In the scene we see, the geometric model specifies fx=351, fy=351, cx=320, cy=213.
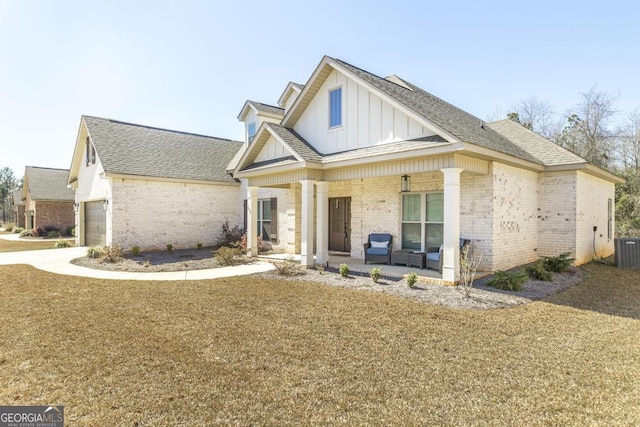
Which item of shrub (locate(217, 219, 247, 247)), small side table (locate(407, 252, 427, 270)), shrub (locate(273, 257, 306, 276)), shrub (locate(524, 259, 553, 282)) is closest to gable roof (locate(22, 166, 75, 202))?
shrub (locate(217, 219, 247, 247))

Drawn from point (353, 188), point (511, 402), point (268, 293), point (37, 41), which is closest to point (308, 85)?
point (353, 188)

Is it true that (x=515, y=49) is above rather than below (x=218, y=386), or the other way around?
above

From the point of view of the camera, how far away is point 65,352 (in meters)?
4.48

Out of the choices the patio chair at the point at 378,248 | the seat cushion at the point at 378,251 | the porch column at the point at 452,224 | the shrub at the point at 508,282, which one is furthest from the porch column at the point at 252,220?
the shrub at the point at 508,282

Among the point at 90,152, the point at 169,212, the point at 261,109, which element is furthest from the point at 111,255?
the point at 261,109

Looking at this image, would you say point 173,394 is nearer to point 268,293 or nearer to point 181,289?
point 268,293

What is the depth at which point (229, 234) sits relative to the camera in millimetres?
17156

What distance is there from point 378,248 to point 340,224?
121 inches

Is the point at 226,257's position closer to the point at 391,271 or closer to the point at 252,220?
the point at 252,220

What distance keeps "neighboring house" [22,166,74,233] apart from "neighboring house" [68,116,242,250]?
40.8 ft

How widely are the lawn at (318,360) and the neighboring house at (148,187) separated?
8.20 metres

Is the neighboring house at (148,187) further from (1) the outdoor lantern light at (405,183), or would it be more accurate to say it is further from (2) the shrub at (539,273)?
(2) the shrub at (539,273)

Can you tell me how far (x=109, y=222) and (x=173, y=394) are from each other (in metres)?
14.0

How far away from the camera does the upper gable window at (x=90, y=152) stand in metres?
17.6
